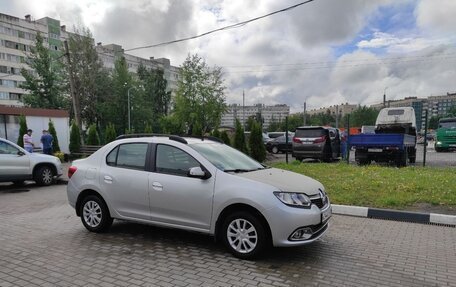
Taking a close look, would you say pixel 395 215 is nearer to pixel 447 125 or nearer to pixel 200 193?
pixel 200 193

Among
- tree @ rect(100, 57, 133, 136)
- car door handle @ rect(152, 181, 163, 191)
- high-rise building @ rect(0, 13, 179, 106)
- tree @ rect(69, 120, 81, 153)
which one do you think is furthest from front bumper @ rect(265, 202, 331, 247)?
high-rise building @ rect(0, 13, 179, 106)

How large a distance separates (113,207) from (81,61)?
125ft

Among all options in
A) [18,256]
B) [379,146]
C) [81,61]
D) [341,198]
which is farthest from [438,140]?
[81,61]

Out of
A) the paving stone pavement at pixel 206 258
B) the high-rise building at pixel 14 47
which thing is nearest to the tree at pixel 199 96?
the paving stone pavement at pixel 206 258

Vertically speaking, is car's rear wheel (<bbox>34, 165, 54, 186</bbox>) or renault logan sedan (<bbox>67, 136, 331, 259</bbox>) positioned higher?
renault logan sedan (<bbox>67, 136, 331, 259</bbox>)

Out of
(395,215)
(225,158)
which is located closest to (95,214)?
(225,158)

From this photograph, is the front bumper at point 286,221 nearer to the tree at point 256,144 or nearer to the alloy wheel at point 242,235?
the alloy wheel at point 242,235

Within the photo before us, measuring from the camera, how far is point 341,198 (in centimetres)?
780

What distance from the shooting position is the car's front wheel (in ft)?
14.4

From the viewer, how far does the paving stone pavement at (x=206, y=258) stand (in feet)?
12.9

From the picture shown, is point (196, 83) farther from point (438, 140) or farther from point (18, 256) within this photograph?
point (18, 256)

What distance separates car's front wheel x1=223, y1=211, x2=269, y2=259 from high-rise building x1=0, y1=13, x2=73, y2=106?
69.6 meters

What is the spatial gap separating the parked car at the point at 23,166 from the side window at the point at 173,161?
7840 millimetres

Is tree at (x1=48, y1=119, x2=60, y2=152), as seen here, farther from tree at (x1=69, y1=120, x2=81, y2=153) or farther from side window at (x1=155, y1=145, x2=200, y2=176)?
side window at (x1=155, y1=145, x2=200, y2=176)
